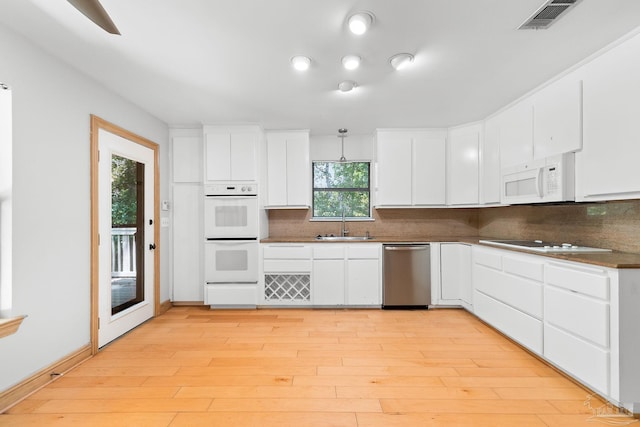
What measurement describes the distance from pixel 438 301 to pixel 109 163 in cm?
400

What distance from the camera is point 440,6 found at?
175 centimetres

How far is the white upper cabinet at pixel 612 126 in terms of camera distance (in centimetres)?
203

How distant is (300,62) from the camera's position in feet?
7.61

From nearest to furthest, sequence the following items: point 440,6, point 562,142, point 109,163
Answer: point 440,6 < point 562,142 < point 109,163

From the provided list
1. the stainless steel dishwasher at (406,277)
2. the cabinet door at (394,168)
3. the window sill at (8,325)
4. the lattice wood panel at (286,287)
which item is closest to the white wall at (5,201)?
the window sill at (8,325)

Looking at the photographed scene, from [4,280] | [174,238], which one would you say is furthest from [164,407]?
[174,238]

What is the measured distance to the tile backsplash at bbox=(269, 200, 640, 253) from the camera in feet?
8.34

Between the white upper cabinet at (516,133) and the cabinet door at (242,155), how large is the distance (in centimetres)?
293

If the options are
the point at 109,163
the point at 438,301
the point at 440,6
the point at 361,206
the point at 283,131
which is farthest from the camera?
the point at 361,206

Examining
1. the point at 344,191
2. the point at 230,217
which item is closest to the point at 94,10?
the point at 230,217

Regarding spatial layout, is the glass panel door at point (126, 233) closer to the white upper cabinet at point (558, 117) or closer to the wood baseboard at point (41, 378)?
the wood baseboard at point (41, 378)

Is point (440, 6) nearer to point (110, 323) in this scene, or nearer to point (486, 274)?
point (486, 274)

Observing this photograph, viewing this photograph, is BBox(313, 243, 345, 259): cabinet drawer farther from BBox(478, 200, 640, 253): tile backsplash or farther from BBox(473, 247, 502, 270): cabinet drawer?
BBox(478, 200, 640, 253): tile backsplash

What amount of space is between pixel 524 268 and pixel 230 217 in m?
3.25
